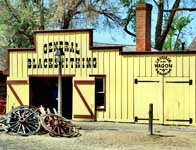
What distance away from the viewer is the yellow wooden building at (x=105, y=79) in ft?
81.0

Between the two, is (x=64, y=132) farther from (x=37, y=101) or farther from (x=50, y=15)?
(x=50, y=15)

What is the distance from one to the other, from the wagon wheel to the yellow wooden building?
20.1ft

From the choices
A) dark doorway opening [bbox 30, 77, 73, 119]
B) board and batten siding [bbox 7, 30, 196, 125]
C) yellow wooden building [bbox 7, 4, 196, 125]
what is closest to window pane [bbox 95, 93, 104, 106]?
yellow wooden building [bbox 7, 4, 196, 125]

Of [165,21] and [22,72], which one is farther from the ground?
[165,21]

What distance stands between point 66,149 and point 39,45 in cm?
1188

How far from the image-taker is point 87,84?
85.2 feet

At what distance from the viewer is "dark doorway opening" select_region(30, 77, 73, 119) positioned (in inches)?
1080

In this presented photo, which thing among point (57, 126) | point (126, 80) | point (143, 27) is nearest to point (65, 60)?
point (126, 80)

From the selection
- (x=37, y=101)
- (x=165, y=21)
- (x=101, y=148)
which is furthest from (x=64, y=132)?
(x=165, y=21)

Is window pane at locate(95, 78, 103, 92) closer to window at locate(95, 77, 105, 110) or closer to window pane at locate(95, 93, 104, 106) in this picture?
window at locate(95, 77, 105, 110)

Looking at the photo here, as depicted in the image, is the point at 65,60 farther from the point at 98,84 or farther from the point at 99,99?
the point at 99,99

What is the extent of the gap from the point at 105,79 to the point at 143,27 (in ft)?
11.4

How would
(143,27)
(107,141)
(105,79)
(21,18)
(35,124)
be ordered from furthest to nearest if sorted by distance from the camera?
(21,18) < (143,27) < (105,79) < (35,124) < (107,141)

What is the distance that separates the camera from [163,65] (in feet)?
81.7
